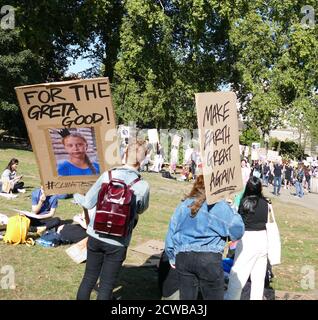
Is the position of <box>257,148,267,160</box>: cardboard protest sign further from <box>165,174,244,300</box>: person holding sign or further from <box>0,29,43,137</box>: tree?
<box>165,174,244,300</box>: person holding sign

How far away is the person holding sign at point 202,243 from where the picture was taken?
15.0 ft

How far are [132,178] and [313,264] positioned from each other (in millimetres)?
5994

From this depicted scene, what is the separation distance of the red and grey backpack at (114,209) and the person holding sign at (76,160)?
21.6 inches

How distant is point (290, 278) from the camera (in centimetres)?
839

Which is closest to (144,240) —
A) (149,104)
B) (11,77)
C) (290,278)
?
(290,278)

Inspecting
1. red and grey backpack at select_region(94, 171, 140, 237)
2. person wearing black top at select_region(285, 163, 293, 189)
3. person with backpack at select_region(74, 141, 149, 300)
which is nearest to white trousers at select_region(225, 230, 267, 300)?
person with backpack at select_region(74, 141, 149, 300)

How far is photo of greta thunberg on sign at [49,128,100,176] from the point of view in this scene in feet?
16.8

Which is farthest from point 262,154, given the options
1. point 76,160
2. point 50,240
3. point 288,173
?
point 76,160

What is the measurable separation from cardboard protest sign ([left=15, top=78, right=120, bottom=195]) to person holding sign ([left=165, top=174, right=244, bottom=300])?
3.12 ft

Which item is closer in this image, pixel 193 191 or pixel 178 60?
pixel 193 191

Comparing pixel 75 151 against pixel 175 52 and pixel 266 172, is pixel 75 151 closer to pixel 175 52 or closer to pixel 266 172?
pixel 266 172

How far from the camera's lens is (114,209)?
472cm
